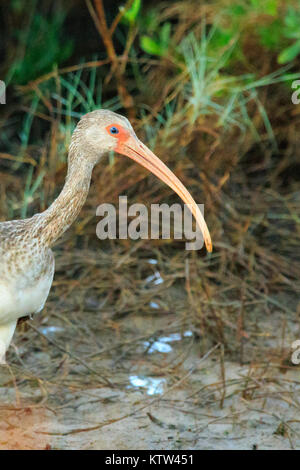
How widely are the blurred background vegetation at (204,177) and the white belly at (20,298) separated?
109cm

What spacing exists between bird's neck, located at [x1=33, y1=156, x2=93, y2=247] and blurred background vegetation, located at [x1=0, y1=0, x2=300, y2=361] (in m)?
1.10

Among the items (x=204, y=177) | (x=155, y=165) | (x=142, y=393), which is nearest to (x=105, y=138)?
(x=155, y=165)

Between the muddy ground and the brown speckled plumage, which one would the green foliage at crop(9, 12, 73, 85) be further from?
the brown speckled plumage

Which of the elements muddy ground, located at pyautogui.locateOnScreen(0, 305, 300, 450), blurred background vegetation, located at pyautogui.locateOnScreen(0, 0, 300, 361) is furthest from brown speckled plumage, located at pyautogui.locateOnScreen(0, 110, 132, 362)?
blurred background vegetation, located at pyautogui.locateOnScreen(0, 0, 300, 361)

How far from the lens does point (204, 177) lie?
177 inches

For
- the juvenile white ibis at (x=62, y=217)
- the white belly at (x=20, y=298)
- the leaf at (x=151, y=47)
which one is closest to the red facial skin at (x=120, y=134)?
the juvenile white ibis at (x=62, y=217)

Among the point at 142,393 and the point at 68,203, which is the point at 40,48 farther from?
the point at 68,203

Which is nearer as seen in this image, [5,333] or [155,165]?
[155,165]

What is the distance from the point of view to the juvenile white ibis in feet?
9.63

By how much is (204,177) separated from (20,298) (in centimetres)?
177

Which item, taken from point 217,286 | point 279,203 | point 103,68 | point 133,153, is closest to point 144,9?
point 103,68

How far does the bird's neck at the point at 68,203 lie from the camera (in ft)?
9.79

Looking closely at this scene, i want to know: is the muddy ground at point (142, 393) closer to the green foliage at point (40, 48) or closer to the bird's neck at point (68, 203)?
the bird's neck at point (68, 203)
